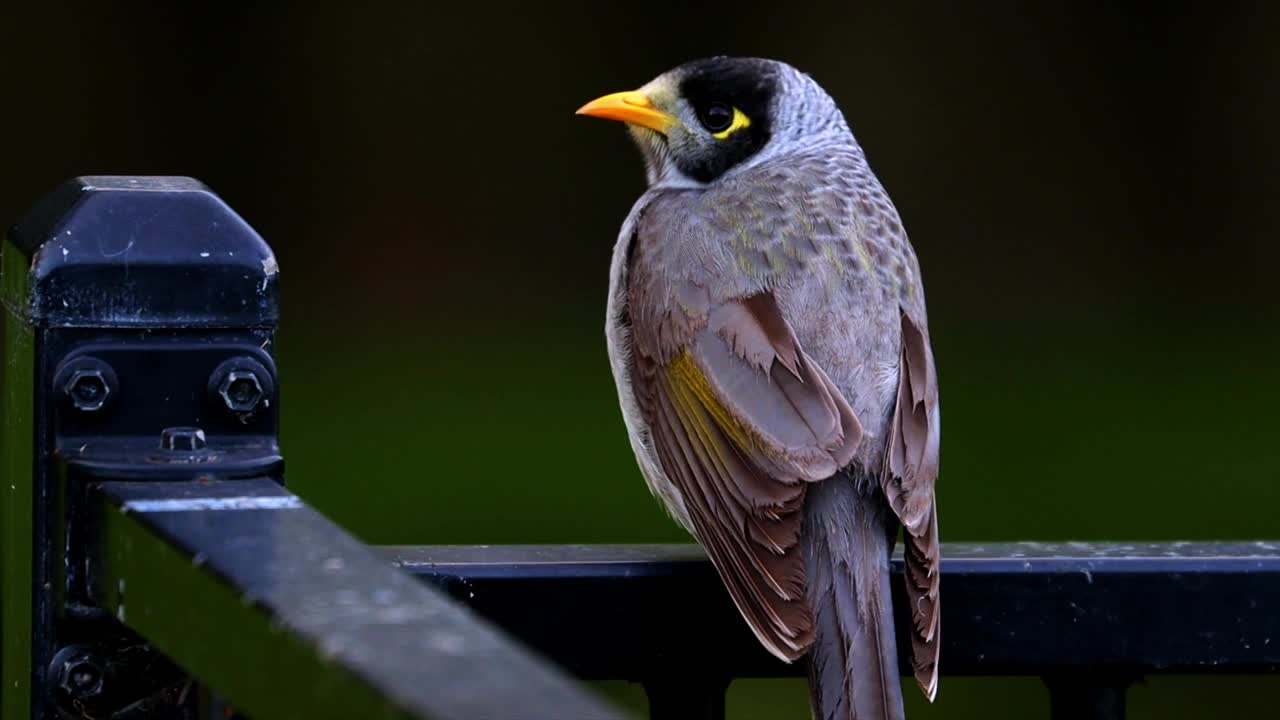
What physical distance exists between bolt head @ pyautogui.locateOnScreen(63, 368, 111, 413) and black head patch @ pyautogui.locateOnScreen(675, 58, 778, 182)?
7.21 ft

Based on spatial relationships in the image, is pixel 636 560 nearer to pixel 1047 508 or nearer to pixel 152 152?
pixel 1047 508

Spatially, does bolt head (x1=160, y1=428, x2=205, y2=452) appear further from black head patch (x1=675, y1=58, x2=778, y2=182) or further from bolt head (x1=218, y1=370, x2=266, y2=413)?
black head patch (x1=675, y1=58, x2=778, y2=182)

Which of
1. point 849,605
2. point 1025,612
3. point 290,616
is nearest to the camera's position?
point 290,616

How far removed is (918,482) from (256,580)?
5.25ft

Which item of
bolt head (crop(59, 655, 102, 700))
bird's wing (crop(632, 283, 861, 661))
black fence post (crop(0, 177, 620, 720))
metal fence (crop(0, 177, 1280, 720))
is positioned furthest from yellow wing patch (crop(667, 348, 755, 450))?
bolt head (crop(59, 655, 102, 700))

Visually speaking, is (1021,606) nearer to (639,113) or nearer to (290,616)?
(290,616)

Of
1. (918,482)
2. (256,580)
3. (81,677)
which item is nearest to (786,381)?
(918,482)

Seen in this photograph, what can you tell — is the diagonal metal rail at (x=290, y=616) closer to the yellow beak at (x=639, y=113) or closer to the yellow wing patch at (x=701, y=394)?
the yellow wing patch at (x=701, y=394)

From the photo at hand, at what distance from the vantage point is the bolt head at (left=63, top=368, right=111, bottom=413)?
1.92 meters

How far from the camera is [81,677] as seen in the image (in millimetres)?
1902

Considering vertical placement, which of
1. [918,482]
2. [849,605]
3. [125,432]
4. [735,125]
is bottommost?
[849,605]

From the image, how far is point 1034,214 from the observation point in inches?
321

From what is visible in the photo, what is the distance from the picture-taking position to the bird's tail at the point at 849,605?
2.58 meters

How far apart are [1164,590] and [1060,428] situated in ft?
18.1
